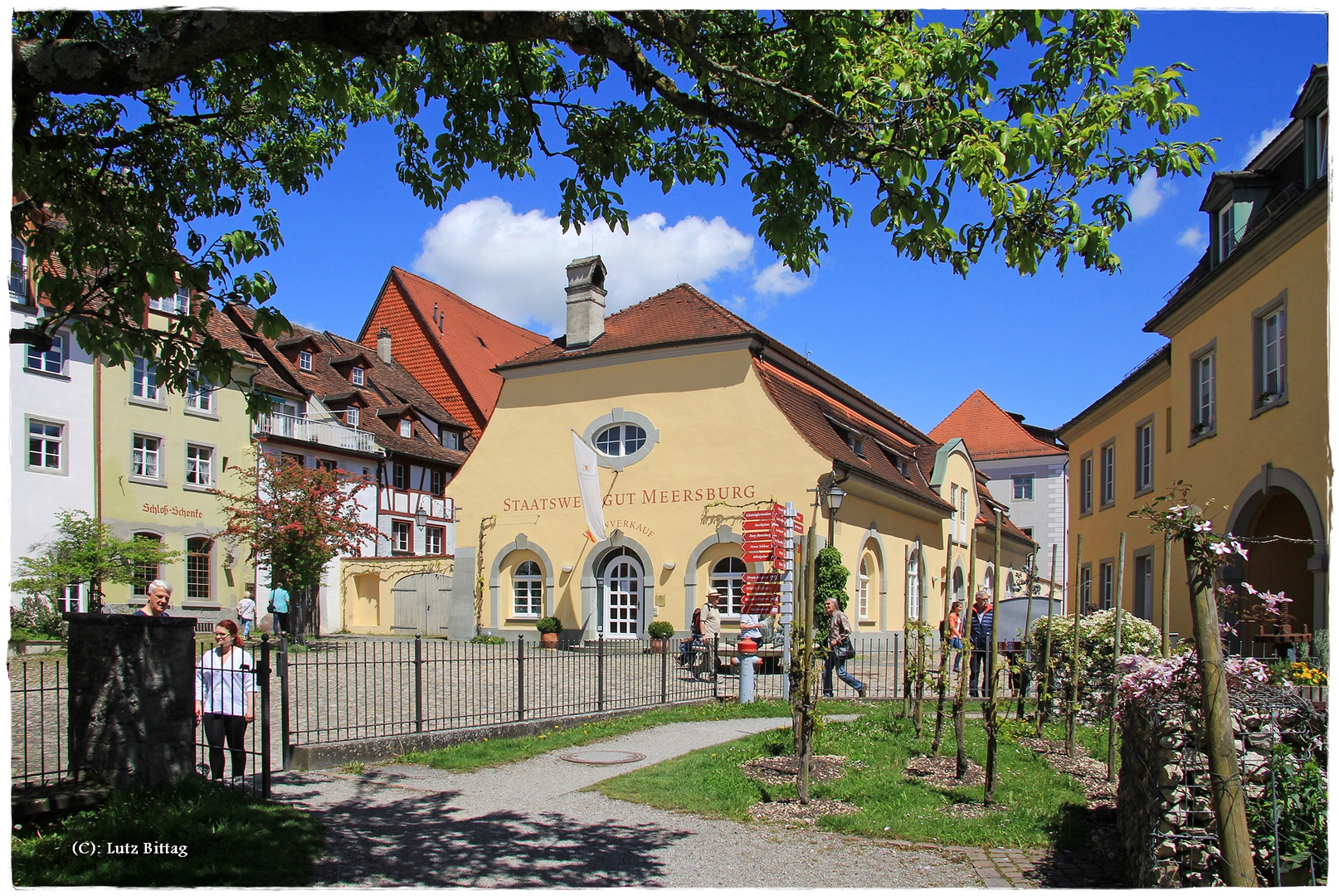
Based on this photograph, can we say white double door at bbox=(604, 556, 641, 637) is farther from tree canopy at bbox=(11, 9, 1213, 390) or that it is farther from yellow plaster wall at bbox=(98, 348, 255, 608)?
tree canopy at bbox=(11, 9, 1213, 390)

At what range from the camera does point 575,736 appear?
11.2 metres

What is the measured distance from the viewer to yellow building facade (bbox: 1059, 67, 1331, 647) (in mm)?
14047

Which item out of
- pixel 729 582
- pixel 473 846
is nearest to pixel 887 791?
pixel 473 846

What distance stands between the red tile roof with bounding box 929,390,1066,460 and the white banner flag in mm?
31560

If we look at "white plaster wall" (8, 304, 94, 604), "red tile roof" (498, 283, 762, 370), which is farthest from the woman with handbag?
"white plaster wall" (8, 304, 94, 604)

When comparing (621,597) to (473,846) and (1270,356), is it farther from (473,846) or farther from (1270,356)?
(473,846)

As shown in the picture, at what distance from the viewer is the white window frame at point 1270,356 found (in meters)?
15.1

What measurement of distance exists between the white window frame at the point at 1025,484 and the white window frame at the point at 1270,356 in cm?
3773

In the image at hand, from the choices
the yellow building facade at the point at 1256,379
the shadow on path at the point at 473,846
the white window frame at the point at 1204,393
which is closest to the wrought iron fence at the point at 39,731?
the shadow on path at the point at 473,846

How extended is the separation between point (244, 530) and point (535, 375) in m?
8.06

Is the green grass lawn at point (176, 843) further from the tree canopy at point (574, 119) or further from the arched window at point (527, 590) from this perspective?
the arched window at point (527, 590)

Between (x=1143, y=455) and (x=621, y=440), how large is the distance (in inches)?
479

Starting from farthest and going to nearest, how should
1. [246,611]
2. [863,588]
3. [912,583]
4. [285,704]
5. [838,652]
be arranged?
[912,583] < [863,588] < [246,611] < [838,652] < [285,704]

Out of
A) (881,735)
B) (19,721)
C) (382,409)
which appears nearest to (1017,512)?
(382,409)
